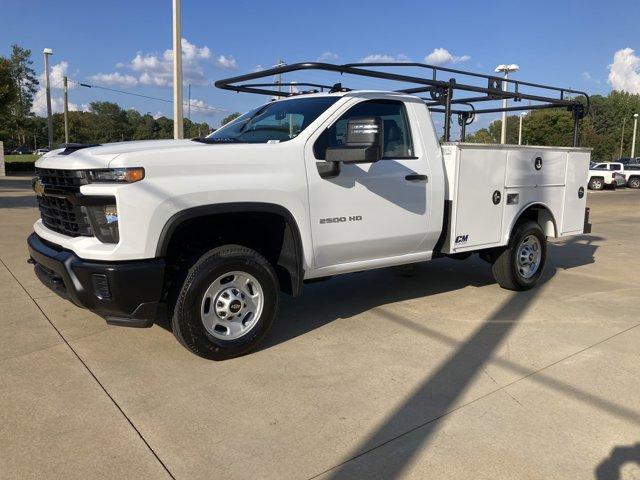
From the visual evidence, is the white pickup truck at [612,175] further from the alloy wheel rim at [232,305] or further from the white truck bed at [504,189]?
the alloy wheel rim at [232,305]

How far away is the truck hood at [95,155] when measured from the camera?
3.66 m

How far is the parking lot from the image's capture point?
9.59ft

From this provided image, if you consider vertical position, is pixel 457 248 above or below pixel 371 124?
below

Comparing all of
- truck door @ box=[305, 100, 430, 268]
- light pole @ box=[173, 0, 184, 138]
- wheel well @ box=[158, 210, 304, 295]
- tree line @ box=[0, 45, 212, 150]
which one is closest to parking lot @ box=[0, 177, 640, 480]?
wheel well @ box=[158, 210, 304, 295]

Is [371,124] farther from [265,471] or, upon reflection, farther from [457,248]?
[265,471]

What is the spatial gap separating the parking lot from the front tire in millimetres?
188

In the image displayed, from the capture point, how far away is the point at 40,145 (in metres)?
115

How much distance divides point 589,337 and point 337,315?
229 centimetres

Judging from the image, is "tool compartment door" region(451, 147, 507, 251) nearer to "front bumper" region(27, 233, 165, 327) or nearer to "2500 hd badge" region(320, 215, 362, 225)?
"2500 hd badge" region(320, 215, 362, 225)

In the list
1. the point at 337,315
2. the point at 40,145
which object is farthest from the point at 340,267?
the point at 40,145

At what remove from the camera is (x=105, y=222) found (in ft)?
12.1

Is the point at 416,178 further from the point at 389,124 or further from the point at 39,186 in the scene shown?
the point at 39,186

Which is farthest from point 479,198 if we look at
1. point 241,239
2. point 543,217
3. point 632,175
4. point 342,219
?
point 632,175

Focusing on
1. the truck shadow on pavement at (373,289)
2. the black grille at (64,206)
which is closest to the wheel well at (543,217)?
the truck shadow on pavement at (373,289)
